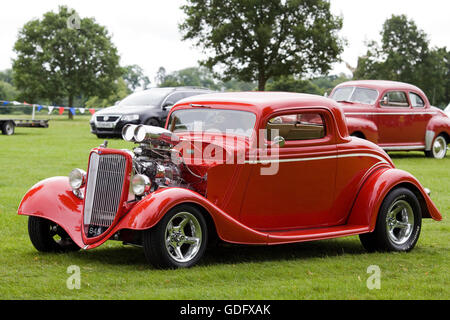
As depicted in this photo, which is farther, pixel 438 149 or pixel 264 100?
pixel 438 149

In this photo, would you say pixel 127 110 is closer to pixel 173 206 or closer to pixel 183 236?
pixel 183 236

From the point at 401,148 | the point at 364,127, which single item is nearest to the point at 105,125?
the point at 364,127

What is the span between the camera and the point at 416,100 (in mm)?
20594

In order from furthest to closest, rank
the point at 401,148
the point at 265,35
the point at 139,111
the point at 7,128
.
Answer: the point at 265,35 → the point at 7,128 → the point at 139,111 → the point at 401,148

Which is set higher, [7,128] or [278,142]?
[278,142]

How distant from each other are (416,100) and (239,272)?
15302 mm

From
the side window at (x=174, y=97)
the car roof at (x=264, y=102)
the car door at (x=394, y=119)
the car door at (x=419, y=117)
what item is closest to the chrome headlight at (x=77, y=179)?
the car roof at (x=264, y=102)

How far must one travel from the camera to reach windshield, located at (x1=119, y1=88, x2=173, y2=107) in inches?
928

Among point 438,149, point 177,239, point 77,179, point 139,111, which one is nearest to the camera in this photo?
point 177,239

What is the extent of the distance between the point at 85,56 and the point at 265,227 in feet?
206

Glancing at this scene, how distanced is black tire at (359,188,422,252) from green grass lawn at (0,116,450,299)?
7.3 inches

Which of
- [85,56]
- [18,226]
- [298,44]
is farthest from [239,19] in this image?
[18,226]

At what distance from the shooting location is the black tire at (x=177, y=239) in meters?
6.45

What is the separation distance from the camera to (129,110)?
910 inches
